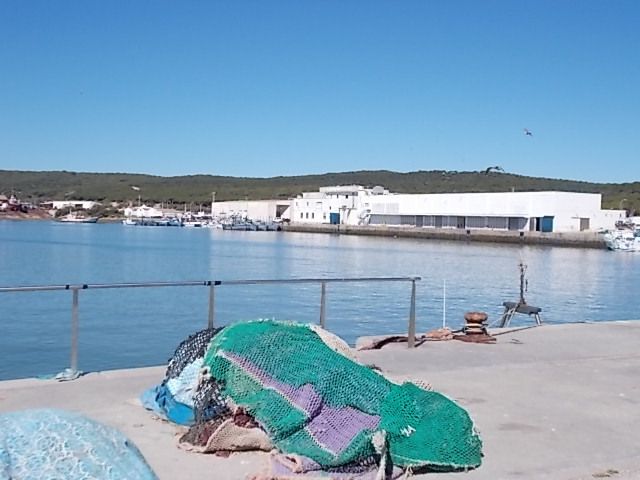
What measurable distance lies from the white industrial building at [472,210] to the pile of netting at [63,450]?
4423 inches

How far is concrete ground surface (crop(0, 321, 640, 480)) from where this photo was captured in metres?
6.39

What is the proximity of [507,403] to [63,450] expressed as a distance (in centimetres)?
650

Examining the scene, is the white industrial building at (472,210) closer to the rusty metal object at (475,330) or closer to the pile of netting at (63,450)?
the rusty metal object at (475,330)

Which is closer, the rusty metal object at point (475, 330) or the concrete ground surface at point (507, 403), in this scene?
the concrete ground surface at point (507, 403)

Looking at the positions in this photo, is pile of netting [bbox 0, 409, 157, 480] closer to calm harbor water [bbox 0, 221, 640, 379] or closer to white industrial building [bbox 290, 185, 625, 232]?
calm harbor water [bbox 0, 221, 640, 379]

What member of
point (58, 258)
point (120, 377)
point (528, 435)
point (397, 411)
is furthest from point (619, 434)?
point (58, 258)

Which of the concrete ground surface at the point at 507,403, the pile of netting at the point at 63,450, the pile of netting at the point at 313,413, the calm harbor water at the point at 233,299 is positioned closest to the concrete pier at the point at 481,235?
the calm harbor water at the point at 233,299

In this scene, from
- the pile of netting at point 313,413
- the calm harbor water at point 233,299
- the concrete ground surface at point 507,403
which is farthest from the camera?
the calm harbor water at point 233,299

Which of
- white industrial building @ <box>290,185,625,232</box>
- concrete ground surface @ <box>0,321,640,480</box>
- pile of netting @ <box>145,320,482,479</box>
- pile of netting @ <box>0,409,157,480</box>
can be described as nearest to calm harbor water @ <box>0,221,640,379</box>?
concrete ground surface @ <box>0,321,640,480</box>

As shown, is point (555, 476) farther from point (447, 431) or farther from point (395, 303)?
point (395, 303)

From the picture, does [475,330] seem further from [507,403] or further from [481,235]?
[481,235]

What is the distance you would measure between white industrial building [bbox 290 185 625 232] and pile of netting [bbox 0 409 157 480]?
112 m

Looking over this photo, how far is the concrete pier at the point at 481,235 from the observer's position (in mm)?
108562

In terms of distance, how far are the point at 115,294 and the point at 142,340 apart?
11928mm
